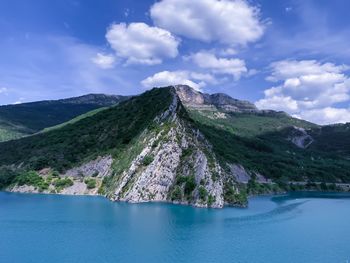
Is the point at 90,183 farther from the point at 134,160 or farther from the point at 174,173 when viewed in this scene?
the point at 174,173

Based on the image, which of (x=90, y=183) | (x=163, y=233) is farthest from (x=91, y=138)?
(x=163, y=233)

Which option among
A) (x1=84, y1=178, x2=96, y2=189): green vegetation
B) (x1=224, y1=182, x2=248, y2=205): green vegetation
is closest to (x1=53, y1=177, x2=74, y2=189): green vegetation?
(x1=84, y1=178, x2=96, y2=189): green vegetation

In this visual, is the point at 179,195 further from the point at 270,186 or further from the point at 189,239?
the point at 270,186

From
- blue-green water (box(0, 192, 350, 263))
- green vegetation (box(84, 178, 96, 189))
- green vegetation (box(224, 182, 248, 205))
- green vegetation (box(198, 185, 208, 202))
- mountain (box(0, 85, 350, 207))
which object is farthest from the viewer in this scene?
green vegetation (box(84, 178, 96, 189))

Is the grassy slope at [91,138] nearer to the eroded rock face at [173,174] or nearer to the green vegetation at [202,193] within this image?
the eroded rock face at [173,174]

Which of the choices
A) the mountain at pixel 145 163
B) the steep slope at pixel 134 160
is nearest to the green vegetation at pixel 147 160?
the steep slope at pixel 134 160

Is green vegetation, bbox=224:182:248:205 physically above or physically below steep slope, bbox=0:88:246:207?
below

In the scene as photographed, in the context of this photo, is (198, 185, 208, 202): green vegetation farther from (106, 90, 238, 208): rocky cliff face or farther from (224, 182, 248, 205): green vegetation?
(224, 182, 248, 205): green vegetation
